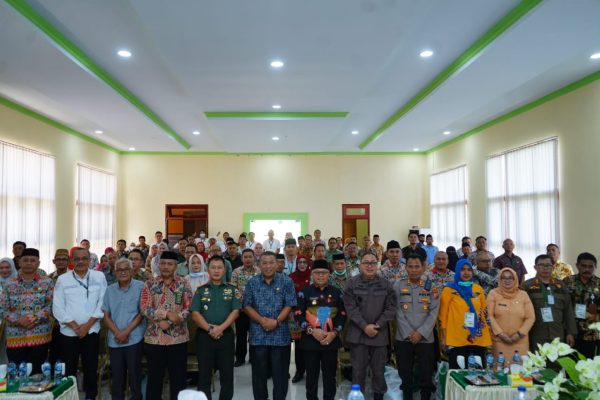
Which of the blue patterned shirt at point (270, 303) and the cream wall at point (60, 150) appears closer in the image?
the blue patterned shirt at point (270, 303)

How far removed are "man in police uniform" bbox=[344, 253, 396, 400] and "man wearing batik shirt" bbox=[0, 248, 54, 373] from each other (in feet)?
9.03

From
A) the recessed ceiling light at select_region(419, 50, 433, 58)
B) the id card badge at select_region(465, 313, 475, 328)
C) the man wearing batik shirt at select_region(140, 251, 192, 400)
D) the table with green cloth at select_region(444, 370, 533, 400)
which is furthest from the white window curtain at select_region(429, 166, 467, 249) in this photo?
the man wearing batik shirt at select_region(140, 251, 192, 400)

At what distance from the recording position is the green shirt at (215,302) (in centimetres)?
409

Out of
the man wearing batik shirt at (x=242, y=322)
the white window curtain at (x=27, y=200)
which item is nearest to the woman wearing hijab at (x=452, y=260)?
the man wearing batik shirt at (x=242, y=322)

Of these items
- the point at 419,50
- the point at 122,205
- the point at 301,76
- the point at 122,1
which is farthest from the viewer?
the point at 122,205

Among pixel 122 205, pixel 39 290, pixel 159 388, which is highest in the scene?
pixel 122 205

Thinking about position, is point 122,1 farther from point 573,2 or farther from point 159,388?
point 573,2

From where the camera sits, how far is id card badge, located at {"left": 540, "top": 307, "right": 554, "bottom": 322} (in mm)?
4336

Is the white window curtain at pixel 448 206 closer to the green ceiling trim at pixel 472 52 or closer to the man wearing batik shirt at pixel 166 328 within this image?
the green ceiling trim at pixel 472 52

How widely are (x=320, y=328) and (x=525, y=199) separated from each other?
238 inches

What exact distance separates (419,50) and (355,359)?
3.85m

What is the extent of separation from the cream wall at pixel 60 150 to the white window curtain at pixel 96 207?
0.28 m

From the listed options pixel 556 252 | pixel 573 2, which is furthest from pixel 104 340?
pixel 556 252

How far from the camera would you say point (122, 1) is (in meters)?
4.56
